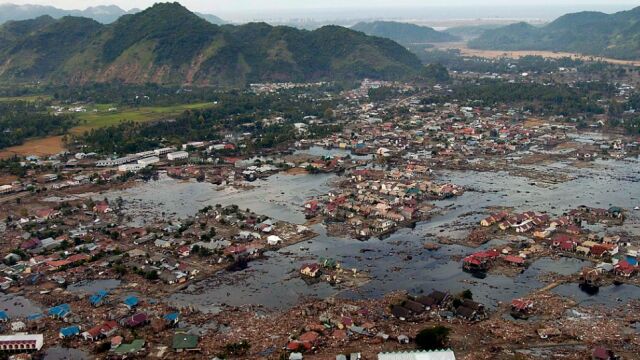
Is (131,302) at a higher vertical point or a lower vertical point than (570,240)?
lower

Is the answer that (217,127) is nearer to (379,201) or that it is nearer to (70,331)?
(379,201)

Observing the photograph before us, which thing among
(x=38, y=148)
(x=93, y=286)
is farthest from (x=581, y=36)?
(x=93, y=286)

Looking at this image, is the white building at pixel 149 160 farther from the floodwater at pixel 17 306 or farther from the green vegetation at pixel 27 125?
the floodwater at pixel 17 306

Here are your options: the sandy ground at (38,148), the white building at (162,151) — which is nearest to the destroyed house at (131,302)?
the white building at (162,151)

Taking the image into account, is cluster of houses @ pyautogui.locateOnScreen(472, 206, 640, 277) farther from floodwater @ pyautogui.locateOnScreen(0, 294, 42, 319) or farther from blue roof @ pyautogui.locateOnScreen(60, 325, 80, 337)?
floodwater @ pyautogui.locateOnScreen(0, 294, 42, 319)

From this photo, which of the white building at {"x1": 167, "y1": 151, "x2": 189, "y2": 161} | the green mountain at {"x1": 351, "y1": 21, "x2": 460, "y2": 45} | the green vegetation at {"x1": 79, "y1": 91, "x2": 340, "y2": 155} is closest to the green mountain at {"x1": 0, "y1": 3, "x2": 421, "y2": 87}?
the green vegetation at {"x1": 79, "y1": 91, "x2": 340, "y2": 155}

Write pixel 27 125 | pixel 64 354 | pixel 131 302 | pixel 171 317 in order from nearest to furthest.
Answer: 1. pixel 64 354
2. pixel 171 317
3. pixel 131 302
4. pixel 27 125
